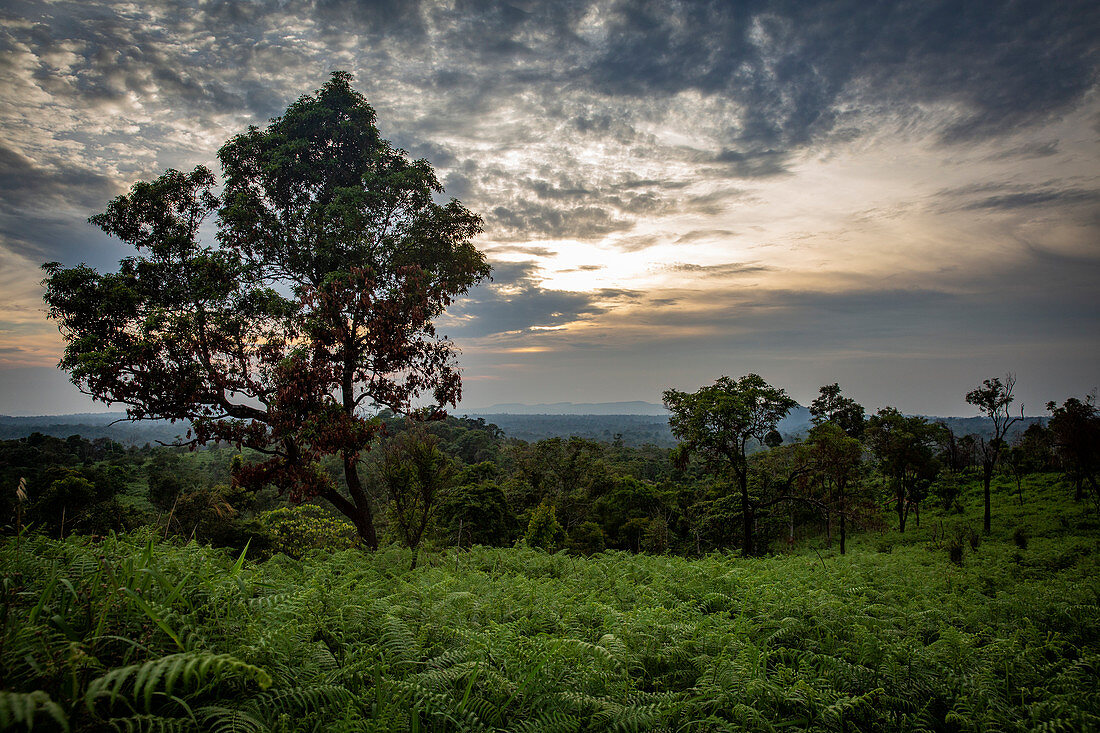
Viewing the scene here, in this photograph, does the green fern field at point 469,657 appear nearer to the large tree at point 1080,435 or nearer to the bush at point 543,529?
the bush at point 543,529

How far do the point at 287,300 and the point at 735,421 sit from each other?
54.4 feet

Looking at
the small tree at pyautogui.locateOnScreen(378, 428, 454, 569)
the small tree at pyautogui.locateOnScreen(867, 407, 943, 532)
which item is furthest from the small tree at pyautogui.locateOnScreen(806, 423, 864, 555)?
the small tree at pyautogui.locateOnScreen(378, 428, 454, 569)

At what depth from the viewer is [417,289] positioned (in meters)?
10.1

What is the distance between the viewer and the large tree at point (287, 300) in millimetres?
8727

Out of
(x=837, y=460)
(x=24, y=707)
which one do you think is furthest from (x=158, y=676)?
(x=837, y=460)

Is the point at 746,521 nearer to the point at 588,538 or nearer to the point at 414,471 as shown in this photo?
the point at 588,538

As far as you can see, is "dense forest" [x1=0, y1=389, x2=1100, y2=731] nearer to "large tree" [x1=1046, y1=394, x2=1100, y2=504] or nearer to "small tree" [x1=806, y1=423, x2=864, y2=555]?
"small tree" [x1=806, y1=423, x2=864, y2=555]

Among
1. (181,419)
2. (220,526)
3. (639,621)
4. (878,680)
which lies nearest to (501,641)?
(639,621)

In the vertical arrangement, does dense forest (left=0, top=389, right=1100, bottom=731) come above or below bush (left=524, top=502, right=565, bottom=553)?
above

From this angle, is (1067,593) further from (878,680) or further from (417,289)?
(417,289)

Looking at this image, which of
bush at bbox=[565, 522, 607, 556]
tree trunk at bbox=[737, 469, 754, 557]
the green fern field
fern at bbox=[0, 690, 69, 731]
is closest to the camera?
fern at bbox=[0, 690, 69, 731]

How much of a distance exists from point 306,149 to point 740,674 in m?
13.6

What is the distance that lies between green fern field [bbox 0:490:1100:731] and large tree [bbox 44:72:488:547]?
3344mm

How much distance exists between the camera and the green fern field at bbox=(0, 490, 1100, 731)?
2496 millimetres
